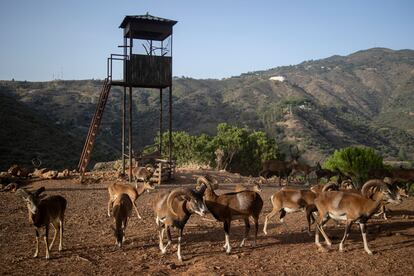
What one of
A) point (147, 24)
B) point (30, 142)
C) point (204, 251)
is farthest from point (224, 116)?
point (204, 251)

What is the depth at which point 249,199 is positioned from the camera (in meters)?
12.0

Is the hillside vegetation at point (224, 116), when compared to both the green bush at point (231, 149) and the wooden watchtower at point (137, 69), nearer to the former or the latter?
the green bush at point (231, 149)

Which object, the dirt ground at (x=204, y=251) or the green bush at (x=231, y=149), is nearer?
the dirt ground at (x=204, y=251)

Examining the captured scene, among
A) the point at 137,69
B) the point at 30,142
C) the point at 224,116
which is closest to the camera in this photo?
the point at 137,69

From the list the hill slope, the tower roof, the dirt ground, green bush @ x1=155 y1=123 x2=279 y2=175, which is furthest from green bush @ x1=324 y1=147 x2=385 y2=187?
the hill slope

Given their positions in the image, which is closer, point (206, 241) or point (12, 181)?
point (206, 241)

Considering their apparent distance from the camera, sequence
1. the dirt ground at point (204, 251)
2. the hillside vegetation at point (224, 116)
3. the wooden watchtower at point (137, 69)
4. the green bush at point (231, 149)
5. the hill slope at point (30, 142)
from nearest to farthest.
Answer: the dirt ground at point (204, 251) → the wooden watchtower at point (137, 69) → the hill slope at point (30, 142) → the green bush at point (231, 149) → the hillside vegetation at point (224, 116)

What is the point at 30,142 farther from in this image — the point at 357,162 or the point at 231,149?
the point at 357,162

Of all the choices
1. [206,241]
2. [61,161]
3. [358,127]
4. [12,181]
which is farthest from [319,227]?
[358,127]

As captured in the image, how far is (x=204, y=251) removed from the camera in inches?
449

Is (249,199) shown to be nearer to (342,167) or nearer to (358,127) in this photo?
(342,167)

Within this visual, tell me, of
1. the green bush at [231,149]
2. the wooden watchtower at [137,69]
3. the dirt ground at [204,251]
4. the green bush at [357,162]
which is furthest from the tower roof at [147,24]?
the green bush at [231,149]

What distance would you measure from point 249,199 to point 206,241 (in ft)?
6.63

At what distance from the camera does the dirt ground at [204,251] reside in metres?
9.76
